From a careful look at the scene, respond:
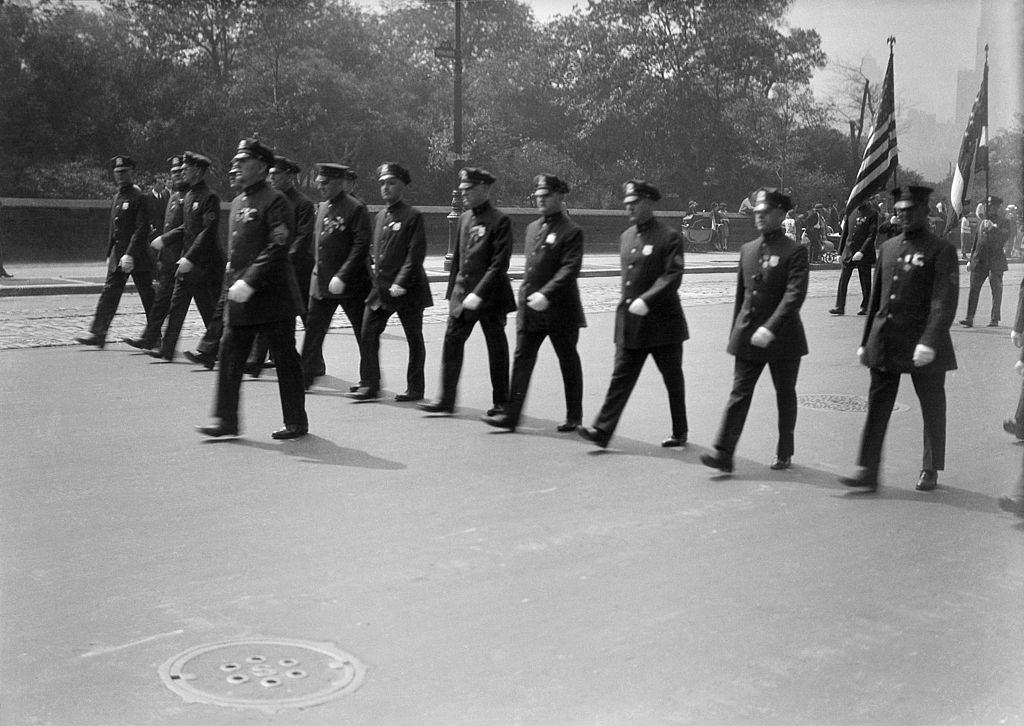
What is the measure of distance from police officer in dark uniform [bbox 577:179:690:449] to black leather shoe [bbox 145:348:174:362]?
5.08 m

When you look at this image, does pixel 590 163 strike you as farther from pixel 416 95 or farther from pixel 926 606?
pixel 926 606

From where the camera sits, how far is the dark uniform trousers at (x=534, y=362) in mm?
8398

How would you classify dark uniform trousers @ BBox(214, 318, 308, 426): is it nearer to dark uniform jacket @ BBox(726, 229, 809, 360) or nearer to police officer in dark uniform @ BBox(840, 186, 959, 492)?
dark uniform jacket @ BBox(726, 229, 809, 360)

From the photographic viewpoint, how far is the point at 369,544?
18.4ft

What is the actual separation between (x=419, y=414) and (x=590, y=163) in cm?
4074

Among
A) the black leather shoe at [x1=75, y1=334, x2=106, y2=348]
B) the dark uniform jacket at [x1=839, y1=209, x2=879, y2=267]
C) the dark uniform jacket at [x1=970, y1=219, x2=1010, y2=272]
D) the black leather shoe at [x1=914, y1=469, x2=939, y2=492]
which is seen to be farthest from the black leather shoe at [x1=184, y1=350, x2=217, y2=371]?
the dark uniform jacket at [x1=970, y1=219, x2=1010, y2=272]

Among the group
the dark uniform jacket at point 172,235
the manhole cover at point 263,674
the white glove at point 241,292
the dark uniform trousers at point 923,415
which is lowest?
the manhole cover at point 263,674

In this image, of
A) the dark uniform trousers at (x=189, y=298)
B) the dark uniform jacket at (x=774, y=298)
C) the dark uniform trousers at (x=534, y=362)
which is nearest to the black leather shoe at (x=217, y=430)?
the dark uniform trousers at (x=534, y=362)

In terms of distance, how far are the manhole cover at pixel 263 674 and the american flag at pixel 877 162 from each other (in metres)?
14.8

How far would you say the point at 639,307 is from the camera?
763 centimetres

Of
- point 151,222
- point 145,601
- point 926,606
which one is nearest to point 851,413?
point 926,606

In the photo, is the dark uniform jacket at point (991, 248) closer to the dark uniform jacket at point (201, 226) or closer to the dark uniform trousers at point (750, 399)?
the dark uniform jacket at point (201, 226)

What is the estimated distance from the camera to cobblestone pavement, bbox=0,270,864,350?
1351 cm

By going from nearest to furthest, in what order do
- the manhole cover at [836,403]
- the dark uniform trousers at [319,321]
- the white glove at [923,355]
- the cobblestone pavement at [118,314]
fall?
the white glove at [923,355] → the manhole cover at [836,403] → the dark uniform trousers at [319,321] → the cobblestone pavement at [118,314]
